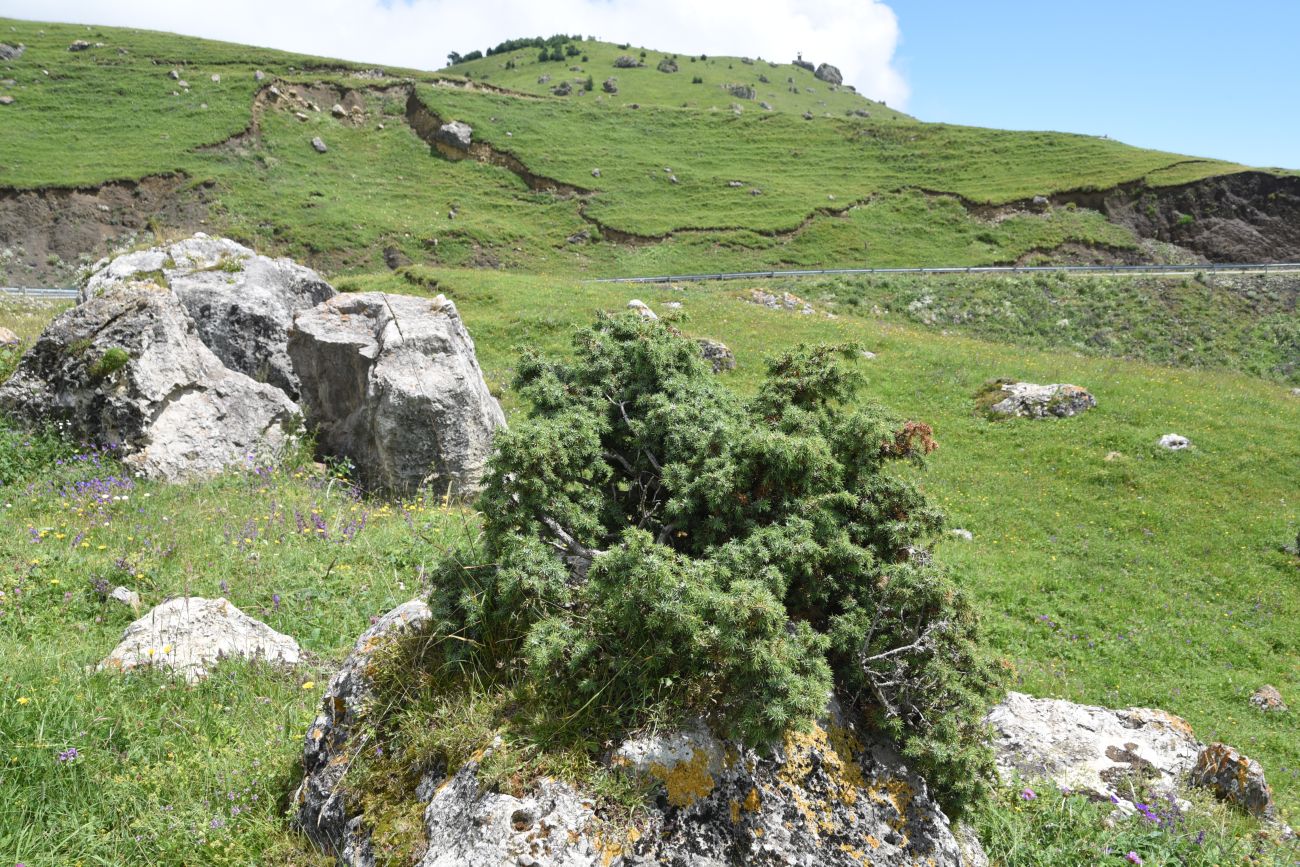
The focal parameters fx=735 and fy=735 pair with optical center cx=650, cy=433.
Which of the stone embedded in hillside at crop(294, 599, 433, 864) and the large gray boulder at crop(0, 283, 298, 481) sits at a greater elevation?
the stone embedded in hillside at crop(294, 599, 433, 864)

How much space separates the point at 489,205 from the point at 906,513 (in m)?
68.1

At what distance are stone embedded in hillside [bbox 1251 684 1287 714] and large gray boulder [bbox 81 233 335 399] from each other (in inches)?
730

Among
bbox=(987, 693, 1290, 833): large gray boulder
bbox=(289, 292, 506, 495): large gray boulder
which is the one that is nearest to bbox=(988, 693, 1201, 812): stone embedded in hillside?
bbox=(987, 693, 1290, 833): large gray boulder

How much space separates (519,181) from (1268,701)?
71023 millimetres

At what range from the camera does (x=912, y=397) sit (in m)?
24.9

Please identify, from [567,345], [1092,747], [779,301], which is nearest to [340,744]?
[1092,747]

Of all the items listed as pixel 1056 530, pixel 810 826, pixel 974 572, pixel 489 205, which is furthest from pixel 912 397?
pixel 489 205

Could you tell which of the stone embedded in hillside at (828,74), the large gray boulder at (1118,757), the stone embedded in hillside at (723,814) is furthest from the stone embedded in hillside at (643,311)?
the stone embedded in hillside at (828,74)

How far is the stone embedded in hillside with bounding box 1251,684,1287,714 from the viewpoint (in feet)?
37.8

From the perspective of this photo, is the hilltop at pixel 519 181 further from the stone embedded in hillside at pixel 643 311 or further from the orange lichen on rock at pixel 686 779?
the orange lichen on rock at pixel 686 779

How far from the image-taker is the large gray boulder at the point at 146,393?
41.2 ft

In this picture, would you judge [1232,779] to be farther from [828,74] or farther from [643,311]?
[828,74]

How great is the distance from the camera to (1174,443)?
828 inches

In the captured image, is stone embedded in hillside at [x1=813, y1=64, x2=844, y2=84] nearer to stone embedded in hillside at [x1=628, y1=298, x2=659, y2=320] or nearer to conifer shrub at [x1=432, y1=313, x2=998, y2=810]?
stone embedded in hillside at [x1=628, y1=298, x2=659, y2=320]
